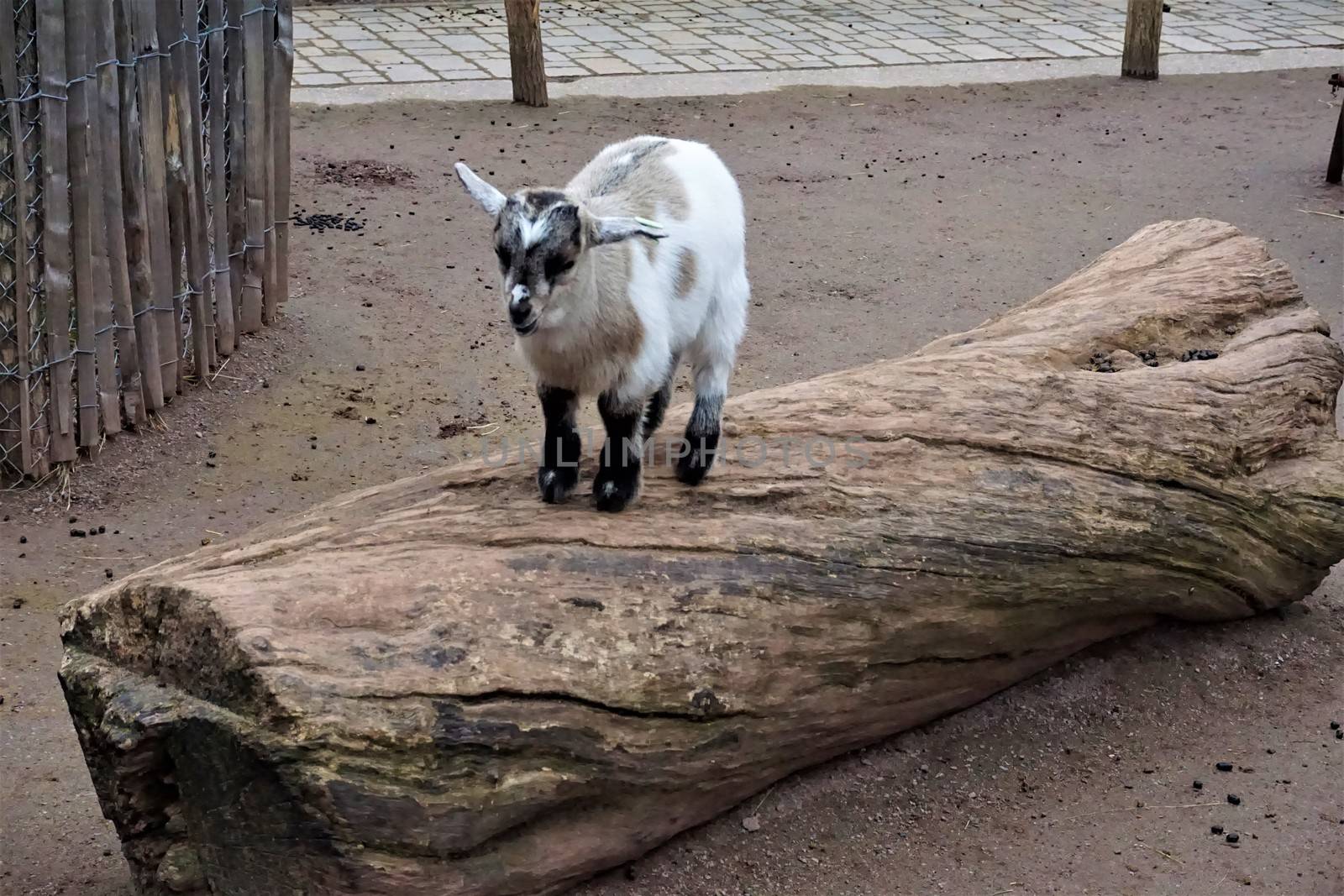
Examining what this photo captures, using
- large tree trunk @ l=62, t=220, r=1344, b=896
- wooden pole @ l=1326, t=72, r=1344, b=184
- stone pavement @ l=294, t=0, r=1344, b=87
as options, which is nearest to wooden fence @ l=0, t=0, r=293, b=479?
large tree trunk @ l=62, t=220, r=1344, b=896

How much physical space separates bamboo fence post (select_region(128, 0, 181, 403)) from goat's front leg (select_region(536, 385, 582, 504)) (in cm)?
262

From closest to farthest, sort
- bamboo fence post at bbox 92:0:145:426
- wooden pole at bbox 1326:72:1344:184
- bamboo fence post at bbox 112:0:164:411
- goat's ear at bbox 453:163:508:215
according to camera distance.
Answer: goat's ear at bbox 453:163:508:215 → bamboo fence post at bbox 92:0:145:426 → bamboo fence post at bbox 112:0:164:411 → wooden pole at bbox 1326:72:1344:184

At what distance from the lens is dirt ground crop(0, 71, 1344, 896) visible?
Result: 380 cm

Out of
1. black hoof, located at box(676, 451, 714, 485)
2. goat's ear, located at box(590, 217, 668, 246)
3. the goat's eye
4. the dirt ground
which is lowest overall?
the dirt ground

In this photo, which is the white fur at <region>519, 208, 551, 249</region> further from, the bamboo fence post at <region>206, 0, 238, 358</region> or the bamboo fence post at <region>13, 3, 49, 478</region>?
the bamboo fence post at <region>206, 0, 238, 358</region>

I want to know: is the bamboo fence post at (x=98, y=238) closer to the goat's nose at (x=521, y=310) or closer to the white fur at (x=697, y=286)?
the white fur at (x=697, y=286)

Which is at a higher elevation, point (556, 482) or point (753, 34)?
point (753, 34)

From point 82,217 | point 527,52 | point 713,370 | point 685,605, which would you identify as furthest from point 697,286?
point 527,52

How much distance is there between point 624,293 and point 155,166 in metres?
2.89

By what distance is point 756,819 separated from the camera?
12.5ft

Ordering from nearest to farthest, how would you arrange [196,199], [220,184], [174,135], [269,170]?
[174,135], [196,199], [220,184], [269,170]

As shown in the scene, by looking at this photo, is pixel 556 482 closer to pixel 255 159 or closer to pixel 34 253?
pixel 34 253

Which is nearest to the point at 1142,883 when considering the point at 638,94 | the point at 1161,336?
the point at 1161,336

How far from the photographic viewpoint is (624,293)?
145 inches
